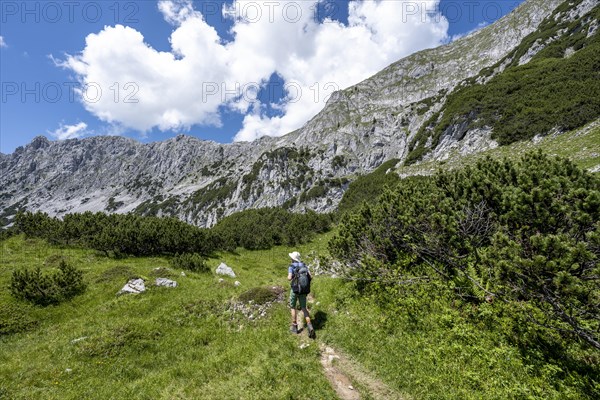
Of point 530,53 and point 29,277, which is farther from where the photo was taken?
point 530,53

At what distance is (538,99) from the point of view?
4547 cm

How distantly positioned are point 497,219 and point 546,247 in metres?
3.75

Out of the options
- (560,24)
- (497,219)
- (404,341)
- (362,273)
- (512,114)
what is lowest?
(404,341)

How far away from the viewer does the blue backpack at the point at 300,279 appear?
10188mm

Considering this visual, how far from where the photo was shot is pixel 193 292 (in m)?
15.5

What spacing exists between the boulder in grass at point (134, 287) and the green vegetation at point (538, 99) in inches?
1965

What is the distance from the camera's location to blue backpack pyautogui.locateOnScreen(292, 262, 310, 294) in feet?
33.4

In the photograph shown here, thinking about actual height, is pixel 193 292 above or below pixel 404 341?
above

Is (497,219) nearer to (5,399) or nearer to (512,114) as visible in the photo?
(5,399)

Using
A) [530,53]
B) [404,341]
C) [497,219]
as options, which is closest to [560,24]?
[530,53]

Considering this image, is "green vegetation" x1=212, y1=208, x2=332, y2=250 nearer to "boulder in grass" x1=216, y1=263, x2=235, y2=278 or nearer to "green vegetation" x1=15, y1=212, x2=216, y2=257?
"green vegetation" x1=15, y1=212, x2=216, y2=257

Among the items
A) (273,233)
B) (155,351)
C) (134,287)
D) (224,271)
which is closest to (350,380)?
(155,351)

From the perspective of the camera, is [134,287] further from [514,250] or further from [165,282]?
[514,250]

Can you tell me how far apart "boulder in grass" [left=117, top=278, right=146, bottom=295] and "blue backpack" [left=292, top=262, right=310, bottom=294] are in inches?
401
